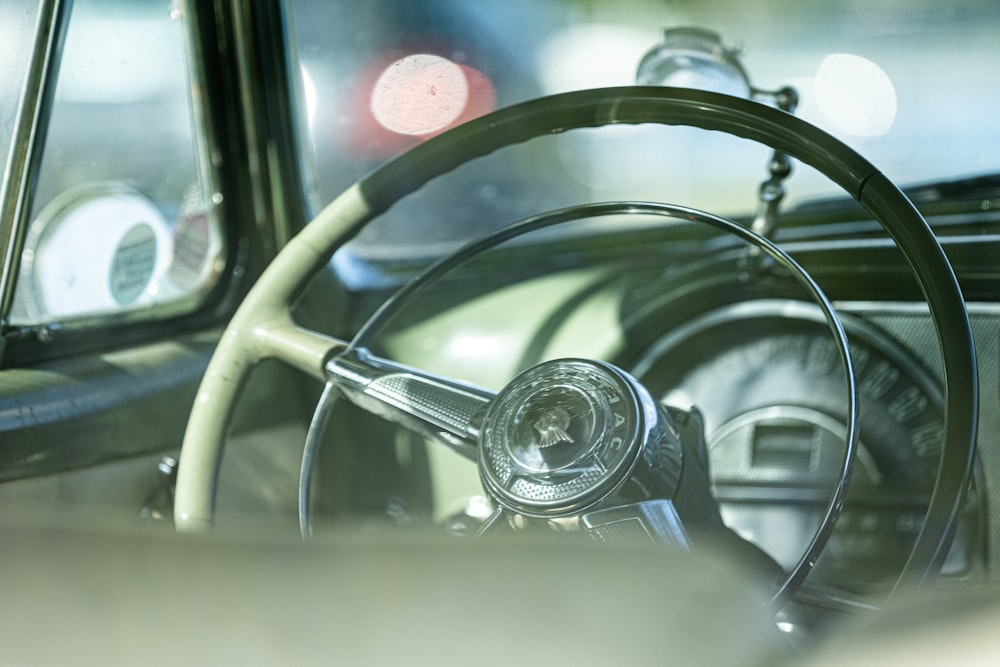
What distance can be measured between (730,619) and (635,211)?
2.01 feet

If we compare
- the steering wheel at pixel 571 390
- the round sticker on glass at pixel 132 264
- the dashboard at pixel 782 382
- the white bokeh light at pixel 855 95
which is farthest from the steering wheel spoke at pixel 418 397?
the white bokeh light at pixel 855 95

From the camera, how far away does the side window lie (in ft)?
5.36

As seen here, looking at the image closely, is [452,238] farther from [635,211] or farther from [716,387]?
[635,211]

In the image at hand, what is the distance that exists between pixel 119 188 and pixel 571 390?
1000 mm

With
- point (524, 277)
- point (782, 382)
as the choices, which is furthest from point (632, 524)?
point (524, 277)

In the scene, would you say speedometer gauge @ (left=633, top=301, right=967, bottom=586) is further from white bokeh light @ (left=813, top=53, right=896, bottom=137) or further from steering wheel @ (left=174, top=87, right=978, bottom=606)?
steering wheel @ (left=174, top=87, right=978, bottom=606)

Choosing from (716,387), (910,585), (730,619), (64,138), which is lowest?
(730,619)

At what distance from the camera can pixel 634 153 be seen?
1952mm

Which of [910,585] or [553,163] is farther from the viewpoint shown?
[553,163]

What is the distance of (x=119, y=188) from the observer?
5.94 ft

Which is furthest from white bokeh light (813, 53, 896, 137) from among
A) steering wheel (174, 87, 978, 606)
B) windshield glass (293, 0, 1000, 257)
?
steering wheel (174, 87, 978, 606)

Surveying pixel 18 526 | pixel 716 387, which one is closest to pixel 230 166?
pixel 716 387

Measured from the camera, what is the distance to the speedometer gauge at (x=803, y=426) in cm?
173

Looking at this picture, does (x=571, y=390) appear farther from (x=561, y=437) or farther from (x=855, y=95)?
(x=855, y=95)
